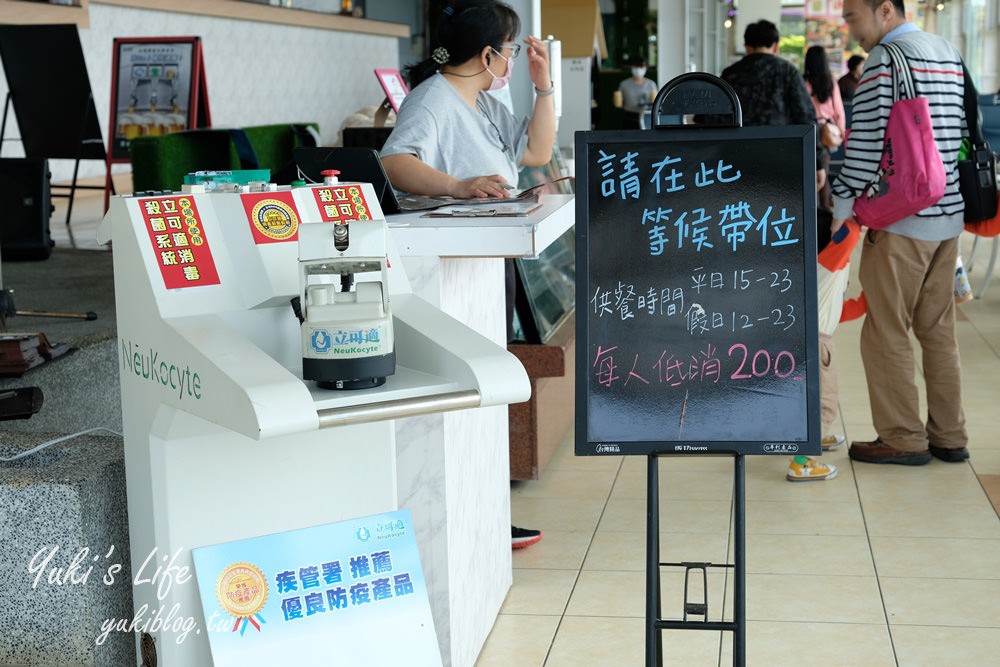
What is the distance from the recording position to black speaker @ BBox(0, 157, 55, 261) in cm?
559

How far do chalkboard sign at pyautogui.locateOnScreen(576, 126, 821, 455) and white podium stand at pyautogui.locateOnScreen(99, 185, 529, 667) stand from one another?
0.38 metres

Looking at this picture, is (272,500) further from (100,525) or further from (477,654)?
(477,654)

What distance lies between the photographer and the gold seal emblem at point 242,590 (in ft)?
6.11

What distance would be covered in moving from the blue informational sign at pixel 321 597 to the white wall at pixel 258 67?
8.61m

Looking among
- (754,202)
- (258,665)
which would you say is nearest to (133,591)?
(258,665)

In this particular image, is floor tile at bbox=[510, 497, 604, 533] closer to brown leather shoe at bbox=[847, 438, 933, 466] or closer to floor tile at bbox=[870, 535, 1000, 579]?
floor tile at bbox=[870, 535, 1000, 579]

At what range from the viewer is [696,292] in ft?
7.13

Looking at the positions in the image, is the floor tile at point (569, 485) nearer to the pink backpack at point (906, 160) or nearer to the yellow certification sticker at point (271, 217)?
the pink backpack at point (906, 160)

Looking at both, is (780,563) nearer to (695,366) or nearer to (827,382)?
(827,382)

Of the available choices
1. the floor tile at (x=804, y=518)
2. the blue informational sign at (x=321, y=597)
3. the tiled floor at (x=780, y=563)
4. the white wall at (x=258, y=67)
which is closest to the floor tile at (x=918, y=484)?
the tiled floor at (x=780, y=563)

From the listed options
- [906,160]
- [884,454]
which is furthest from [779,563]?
[906,160]

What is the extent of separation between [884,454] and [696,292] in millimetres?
2527

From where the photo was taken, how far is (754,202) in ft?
7.09

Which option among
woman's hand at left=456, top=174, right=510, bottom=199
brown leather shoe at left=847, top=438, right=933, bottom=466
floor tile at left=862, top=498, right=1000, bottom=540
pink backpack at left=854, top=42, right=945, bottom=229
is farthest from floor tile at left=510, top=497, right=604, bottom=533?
pink backpack at left=854, top=42, right=945, bottom=229
